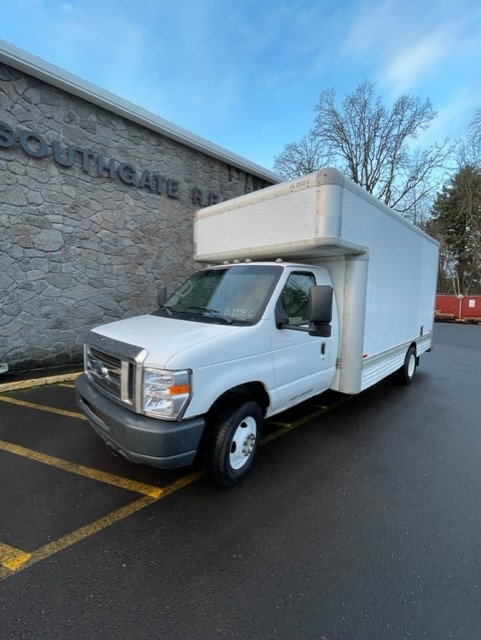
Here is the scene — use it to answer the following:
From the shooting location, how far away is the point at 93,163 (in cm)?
724

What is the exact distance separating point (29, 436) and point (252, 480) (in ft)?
8.69

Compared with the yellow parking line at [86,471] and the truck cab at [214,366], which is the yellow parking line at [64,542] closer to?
the yellow parking line at [86,471]

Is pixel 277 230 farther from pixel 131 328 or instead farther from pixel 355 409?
pixel 355 409

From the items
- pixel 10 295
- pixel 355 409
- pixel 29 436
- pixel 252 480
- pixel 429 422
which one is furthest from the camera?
pixel 10 295

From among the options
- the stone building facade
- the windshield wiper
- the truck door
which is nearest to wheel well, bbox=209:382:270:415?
the truck door

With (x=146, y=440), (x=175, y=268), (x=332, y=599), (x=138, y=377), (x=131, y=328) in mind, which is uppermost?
(x=175, y=268)

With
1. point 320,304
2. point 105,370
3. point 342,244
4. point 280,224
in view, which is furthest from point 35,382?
point 342,244

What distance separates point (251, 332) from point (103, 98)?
658cm

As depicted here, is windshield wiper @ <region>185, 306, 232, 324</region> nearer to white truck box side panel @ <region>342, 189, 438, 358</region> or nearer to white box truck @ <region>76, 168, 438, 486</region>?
white box truck @ <region>76, 168, 438, 486</region>

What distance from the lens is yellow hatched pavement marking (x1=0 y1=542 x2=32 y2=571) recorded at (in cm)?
224

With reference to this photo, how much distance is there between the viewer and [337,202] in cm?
373

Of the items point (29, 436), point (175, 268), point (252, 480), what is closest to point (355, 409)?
point (252, 480)

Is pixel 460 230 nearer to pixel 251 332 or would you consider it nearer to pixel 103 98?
pixel 103 98

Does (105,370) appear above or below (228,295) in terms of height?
below
